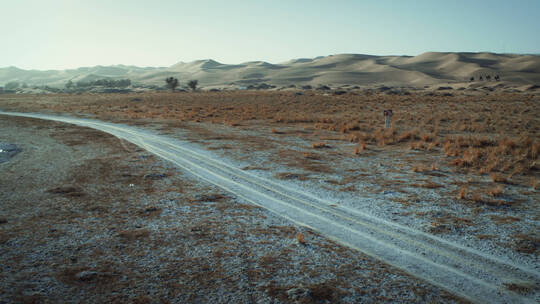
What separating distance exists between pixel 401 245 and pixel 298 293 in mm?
2541

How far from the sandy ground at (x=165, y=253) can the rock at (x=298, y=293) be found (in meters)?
0.01

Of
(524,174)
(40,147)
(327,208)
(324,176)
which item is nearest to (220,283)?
(327,208)

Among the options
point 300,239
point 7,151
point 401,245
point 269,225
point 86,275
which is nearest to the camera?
point 86,275

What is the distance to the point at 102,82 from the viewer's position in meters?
136

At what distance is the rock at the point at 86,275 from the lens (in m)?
5.11

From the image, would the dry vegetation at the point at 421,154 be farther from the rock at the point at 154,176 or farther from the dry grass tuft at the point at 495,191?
the rock at the point at 154,176

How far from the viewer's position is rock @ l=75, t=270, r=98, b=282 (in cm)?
511

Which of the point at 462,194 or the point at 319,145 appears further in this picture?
the point at 319,145

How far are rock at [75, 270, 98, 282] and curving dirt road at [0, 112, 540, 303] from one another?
4.06m

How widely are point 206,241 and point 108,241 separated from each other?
193 cm

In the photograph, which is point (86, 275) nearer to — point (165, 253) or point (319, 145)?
point (165, 253)

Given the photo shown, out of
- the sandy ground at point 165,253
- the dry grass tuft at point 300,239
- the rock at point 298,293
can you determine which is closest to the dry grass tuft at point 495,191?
the sandy ground at point 165,253

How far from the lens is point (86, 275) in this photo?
5164 millimetres

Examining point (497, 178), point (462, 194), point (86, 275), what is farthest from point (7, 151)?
point (497, 178)
